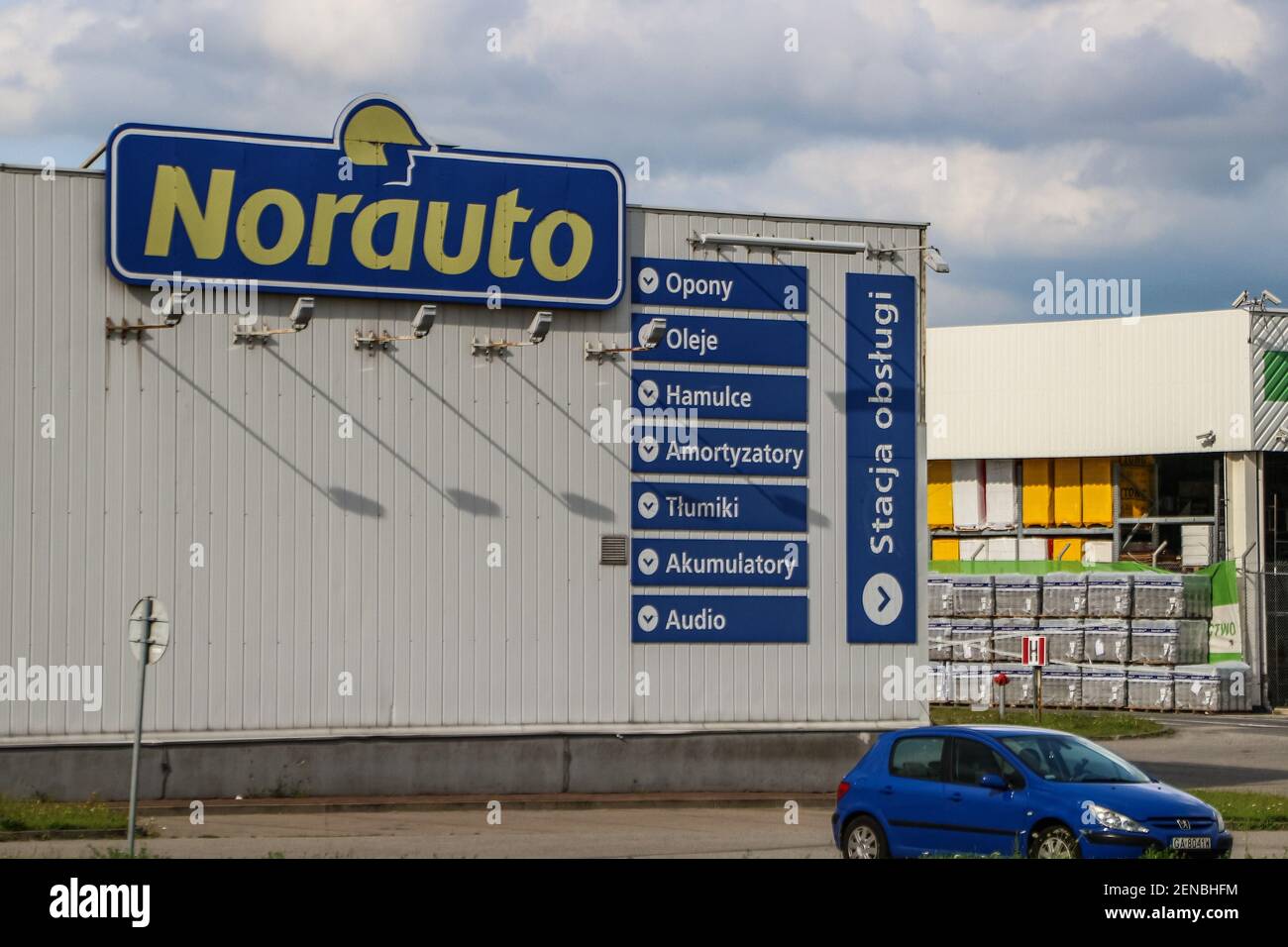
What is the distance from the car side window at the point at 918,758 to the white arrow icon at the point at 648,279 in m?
9.74

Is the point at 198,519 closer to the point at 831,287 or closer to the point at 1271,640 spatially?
the point at 831,287

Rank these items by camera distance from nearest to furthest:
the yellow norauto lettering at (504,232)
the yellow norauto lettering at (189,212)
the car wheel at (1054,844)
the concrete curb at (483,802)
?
the car wheel at (1054,844)
the concrete curb at (483,802)
the yellow norauto lettering at (189,212)
the yellow norauto lettering at (504,232)

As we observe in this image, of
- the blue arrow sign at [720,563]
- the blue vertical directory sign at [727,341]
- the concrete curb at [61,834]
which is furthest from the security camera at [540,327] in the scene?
the concrete curb at [61,834]

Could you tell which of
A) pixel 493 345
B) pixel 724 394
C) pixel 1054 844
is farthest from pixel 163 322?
pixel 1054 844

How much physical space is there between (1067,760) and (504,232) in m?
11.5

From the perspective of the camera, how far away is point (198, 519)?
22.0 m

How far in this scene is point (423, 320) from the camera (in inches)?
870

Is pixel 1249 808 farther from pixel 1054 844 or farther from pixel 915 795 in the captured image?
pixel 1054 844

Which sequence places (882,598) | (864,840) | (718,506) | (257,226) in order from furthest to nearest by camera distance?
(882,598)
(718,506)
(257,226)
(864,840)

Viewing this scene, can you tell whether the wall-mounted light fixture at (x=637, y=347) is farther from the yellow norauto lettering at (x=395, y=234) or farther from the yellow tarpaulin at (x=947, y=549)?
the yellow tarpaulin at (x=947, y=549)

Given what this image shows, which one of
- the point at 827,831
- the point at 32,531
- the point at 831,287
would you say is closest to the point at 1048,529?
the point at 831,287

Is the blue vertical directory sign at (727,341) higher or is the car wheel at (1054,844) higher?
the blue vertical directory sign at (727,341)

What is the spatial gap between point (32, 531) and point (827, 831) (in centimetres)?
1059

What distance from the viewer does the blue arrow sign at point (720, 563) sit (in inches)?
945
